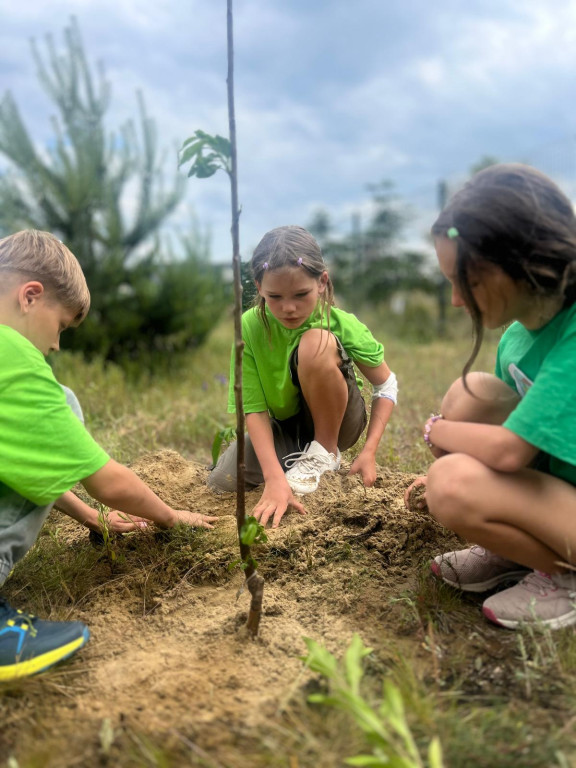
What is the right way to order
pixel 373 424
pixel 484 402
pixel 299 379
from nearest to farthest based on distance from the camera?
pixel 484 402 → pixel 299 379 → pixel 373 424

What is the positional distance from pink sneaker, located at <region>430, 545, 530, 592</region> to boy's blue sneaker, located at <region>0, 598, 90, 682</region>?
98cm

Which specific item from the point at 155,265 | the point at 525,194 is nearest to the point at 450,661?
the point at 525,194

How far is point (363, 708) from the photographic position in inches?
43.5

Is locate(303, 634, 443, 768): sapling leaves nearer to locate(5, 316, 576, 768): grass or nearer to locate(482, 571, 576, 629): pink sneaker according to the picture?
locate(5, 316, 576, 768): grass

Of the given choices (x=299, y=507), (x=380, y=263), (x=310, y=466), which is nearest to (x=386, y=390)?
(x=310, y=466)

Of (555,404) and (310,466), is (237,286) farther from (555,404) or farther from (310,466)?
(310,466)

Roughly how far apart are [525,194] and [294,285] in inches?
36.4

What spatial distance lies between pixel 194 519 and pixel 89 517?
34cm

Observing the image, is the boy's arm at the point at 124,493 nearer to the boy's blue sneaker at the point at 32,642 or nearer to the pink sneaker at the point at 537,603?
the boy's blue sneaker at the point at 32,642

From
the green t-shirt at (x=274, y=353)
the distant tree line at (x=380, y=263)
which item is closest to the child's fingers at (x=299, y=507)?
the green t-shirt at (x=274, y=353)

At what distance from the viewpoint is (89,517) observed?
2.10 m

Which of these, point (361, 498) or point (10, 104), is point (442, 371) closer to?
point (361, 498)

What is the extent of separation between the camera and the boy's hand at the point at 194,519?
6.88 ft

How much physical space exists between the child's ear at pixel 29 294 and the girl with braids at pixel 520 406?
3.50 ft
